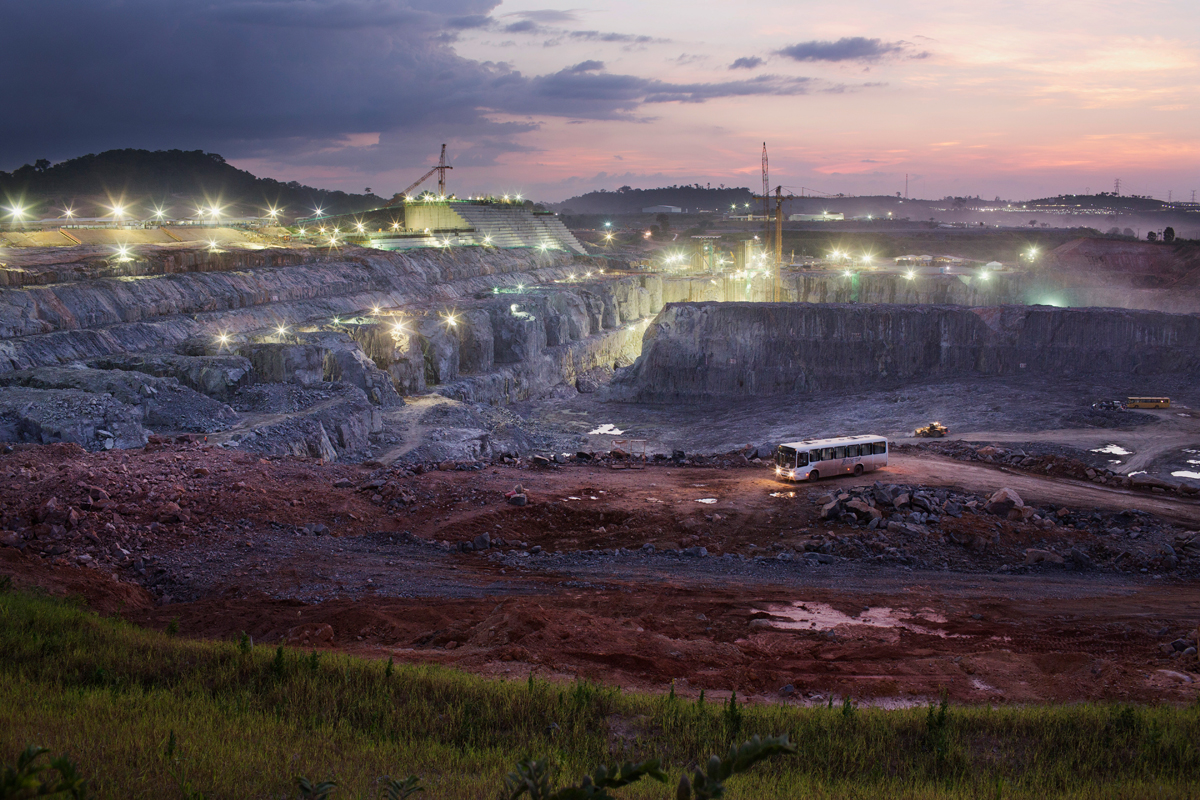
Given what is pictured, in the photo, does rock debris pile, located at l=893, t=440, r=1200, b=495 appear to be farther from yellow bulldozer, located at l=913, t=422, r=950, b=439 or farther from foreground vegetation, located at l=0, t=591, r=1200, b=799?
foreground vegetation, located at l=0, t=591, r=1200, b=799

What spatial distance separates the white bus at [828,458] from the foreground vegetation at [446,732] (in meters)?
16.8

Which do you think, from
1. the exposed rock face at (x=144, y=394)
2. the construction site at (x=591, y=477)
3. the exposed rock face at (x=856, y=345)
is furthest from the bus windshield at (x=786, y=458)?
the exposed rock face at (x=856, y=345)

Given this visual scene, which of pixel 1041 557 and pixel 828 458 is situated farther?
pixel 828 458

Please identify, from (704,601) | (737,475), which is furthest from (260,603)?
(737,475)

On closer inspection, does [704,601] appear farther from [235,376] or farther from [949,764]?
[235,376]

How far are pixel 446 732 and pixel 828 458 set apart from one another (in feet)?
69.0

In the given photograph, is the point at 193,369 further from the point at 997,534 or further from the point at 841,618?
the point at 997,534

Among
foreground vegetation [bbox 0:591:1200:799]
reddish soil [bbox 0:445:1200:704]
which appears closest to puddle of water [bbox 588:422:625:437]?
reddish soil [bbox 0:445:1200:704]

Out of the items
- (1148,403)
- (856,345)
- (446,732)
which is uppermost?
(856,345)

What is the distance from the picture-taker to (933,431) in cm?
3778

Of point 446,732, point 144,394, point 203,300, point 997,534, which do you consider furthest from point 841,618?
point 203,300

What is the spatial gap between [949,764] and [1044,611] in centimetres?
956

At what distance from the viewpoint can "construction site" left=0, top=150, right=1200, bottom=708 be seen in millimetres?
13633

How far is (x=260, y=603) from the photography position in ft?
48.5
